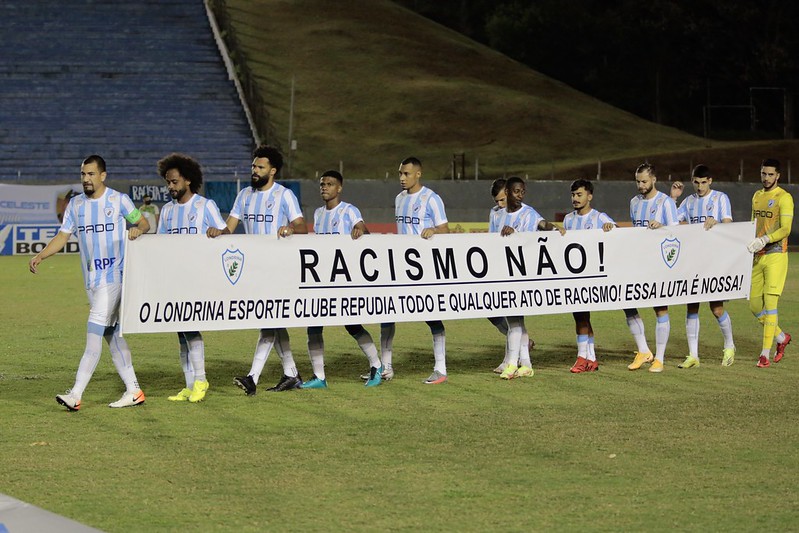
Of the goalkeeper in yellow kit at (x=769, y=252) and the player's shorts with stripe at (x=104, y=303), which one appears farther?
the goalkeeper in yellow kit at (x=769, y=252)

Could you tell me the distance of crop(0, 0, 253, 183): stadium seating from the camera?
48.8m

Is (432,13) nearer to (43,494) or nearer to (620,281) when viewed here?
(620,281)

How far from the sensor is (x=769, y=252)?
47.3ft

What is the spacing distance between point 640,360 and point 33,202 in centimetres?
2528

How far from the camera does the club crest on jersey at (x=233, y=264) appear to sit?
11.7 m

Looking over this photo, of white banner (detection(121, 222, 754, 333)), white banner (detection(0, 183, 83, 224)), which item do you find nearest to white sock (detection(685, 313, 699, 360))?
white banner (detection(121, 222, 754, 333))

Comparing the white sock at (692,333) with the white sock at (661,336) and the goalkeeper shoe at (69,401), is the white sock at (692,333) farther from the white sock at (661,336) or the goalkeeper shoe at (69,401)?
the goalkeeper shoe at (69,401)

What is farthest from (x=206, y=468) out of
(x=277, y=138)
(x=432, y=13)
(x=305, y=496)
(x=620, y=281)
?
(x=432, y=13)

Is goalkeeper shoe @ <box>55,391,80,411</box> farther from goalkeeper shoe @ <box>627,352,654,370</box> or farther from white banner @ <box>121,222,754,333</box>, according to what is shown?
goalkeeper shoe @ <box>627,352,654,370</box>

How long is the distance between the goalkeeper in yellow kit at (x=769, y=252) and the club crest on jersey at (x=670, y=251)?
0.84 meters

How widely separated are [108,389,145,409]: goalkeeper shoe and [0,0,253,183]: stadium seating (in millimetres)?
35054

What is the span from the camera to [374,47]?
71.4m

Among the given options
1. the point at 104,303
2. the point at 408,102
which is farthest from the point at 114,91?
the point at 104,303

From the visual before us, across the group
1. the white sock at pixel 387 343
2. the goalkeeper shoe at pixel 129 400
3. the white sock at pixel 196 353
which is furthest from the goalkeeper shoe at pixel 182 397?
the white sock at pixel 387 343
